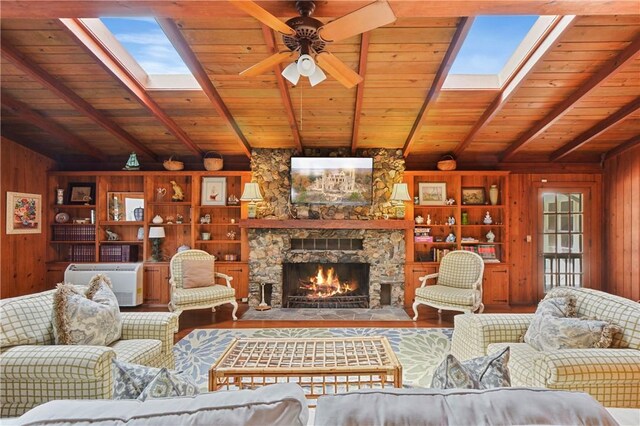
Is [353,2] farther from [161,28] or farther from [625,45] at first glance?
[625,45]

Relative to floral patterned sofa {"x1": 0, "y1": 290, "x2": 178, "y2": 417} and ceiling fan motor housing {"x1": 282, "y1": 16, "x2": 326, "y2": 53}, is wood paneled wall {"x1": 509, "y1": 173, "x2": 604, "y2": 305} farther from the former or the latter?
floral patterned sofa {"x1": 0, "y1": 290, "x2": 178, "y2": 417}

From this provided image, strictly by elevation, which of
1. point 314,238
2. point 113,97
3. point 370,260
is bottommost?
point 370,260

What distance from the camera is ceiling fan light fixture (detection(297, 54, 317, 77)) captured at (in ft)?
7.40

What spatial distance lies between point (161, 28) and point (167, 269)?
3679 millimetres

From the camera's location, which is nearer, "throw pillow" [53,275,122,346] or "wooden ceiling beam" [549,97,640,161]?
"throw pillow" [53,275,122,346]

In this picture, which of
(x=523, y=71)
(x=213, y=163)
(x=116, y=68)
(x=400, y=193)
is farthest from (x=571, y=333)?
(x=213, y=163)

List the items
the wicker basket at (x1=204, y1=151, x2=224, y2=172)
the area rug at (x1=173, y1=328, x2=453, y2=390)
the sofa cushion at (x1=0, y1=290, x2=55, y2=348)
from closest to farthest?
the sofa cushion at (x1=0, y1=290, x2=55, y2=348) → the area rug at (x1=173, y1=328, x2=453, y2=390) → the wicker basket at (x1=204, y1=151, x2=224, y2=172)

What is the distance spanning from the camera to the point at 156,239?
18.6ft

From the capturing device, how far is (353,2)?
253 cm

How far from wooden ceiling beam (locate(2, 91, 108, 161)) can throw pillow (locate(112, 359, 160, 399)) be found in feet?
15.0

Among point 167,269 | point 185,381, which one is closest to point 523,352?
point 185,381

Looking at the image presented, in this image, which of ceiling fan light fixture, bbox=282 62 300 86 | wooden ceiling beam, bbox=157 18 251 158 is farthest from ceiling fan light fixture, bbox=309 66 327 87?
wooden ceiling beam, bbox=157 18 251 158

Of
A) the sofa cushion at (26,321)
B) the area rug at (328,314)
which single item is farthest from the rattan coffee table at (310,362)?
the area rug at (328,314)

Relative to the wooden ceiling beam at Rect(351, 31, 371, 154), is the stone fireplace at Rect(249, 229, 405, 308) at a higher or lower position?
lower
